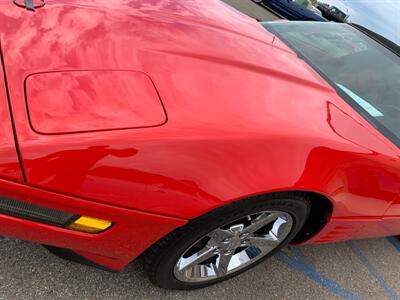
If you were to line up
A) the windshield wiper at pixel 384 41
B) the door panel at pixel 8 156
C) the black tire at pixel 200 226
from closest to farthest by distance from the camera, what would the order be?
the door panel at pixel 8 156 < the black tire at pixel 200 226 < the windshield wiper at pixel 384 41

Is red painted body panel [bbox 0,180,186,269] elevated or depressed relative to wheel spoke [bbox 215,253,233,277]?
elevated

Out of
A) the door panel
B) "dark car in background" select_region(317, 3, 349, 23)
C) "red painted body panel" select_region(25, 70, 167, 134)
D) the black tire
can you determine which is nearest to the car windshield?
the black tire

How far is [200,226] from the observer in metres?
1.55

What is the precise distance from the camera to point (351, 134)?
6.14 ft

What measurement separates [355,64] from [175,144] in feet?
6.12

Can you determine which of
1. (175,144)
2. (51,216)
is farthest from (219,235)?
(51,216)

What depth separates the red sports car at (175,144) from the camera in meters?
1.30

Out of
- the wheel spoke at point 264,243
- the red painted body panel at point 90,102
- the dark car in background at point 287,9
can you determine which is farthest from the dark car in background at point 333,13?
the red painted body panel at point 90,102

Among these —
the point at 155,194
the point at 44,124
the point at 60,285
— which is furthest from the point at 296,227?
the point at 44,124

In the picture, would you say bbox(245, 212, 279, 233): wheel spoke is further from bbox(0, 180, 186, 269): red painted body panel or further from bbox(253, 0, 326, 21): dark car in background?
bbox(253, 0, 326, 21): dark car in background

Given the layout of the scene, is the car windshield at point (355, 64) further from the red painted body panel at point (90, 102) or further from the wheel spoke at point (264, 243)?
the red painted body panel at point (90, 102)

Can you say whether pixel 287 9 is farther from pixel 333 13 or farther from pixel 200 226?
pixel 200 226

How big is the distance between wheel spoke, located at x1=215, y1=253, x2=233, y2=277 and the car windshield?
3.56 feet

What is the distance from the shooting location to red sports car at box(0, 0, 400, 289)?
130 cm
